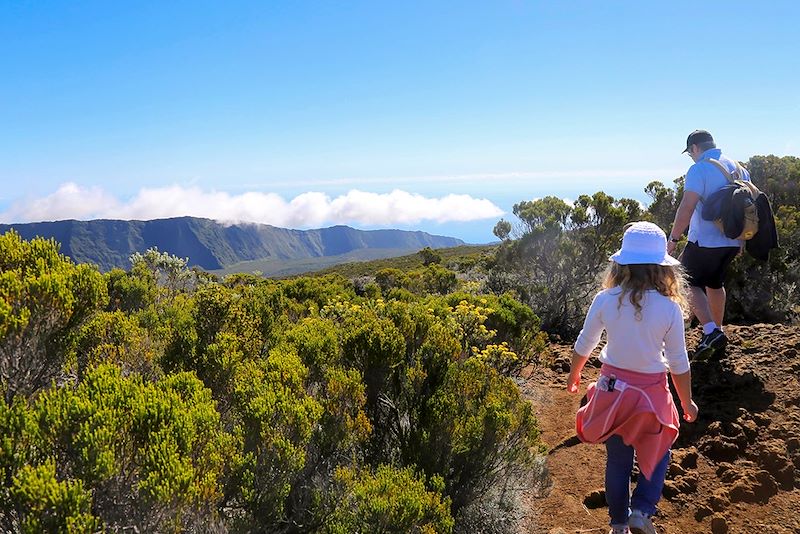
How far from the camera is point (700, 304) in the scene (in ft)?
15.9

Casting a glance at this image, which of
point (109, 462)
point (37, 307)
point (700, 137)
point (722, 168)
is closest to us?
point (109, 462)

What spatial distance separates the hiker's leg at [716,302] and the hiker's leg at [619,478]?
2.85 m

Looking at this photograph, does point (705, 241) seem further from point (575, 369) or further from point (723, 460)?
point (575, 369)

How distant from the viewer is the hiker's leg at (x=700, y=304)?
4824 millimetres

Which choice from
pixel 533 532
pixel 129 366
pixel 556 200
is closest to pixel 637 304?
pixel 533 532

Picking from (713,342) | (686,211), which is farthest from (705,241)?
(713,342)

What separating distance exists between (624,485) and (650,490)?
0.46ft

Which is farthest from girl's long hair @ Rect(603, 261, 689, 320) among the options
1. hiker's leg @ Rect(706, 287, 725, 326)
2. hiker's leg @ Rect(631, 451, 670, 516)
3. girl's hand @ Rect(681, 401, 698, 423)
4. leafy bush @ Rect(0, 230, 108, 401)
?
leafy bush @ Rect(0, 230, 108, 401)

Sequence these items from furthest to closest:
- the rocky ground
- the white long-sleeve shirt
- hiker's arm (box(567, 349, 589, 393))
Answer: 1. the rocky ground
2. hiker's arm (box(567, 349, 589, 393))
3. the white long-sleeve shirt

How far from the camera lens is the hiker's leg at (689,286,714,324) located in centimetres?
482

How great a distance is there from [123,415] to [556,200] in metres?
10.6

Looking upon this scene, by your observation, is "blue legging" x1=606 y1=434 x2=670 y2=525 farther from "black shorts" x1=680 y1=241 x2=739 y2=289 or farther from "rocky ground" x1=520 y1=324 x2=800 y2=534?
"black shorts" x1=680 y1=241 x2=739 y2=289

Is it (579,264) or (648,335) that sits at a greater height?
(648,335)

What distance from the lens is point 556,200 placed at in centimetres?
1138
